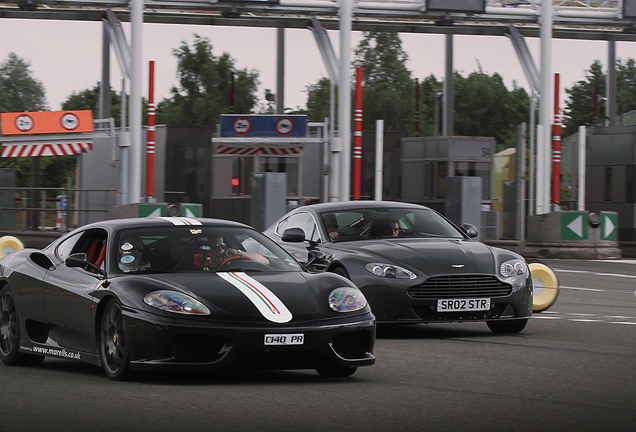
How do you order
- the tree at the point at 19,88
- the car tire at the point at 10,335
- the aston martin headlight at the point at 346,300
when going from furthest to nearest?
the tree at the point at 19,88 → the car tire at the point at 10,335 → the aston martin headlight at the point at 346,300

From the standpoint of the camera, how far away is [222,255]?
323 inches

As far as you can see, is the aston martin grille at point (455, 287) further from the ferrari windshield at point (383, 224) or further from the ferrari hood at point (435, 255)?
the ferrari windshield at point (383, 224)

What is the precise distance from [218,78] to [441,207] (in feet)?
117

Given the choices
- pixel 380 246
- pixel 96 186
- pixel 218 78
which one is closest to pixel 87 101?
pixel 218 78

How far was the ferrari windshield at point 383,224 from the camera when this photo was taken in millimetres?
11836

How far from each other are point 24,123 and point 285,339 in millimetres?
25562

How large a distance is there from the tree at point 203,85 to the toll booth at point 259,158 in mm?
35499

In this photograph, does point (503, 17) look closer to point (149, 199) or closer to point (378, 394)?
point (149, 199)

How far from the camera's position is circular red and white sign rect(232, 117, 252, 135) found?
2920 centimetres

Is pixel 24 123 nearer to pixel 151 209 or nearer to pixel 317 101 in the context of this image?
pixel 151 209

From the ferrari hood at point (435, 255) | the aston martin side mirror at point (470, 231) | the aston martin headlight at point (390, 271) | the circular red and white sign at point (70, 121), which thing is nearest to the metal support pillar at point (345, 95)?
the circular red and white sign at point (70, 121)

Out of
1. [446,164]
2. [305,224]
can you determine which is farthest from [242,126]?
[305,224]

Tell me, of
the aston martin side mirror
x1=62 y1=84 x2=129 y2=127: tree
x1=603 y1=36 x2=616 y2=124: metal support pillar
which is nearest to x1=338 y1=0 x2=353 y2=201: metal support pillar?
x1=603 y1=36 x2=616 y2=124: metal support pillar

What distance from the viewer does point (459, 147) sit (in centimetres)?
3319
